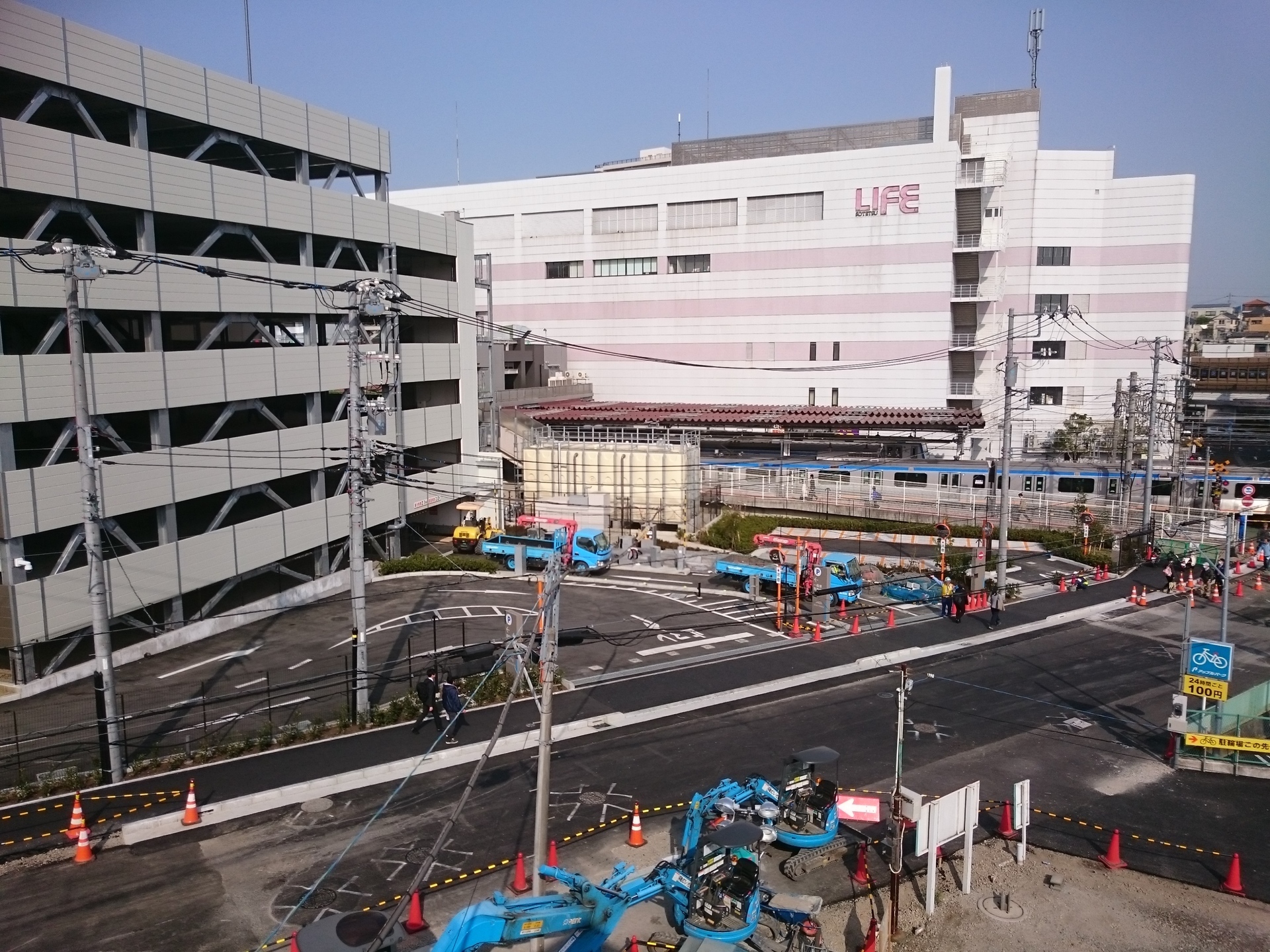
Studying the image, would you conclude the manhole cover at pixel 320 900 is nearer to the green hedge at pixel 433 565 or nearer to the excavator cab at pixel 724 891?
the excavator cab at pixel 724 891

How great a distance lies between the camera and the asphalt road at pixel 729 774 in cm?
1398

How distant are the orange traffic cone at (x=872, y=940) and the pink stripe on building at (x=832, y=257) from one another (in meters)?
50.0

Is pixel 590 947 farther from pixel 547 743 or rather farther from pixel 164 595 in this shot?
pixel 164 595

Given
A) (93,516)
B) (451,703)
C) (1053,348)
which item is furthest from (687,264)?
(93,516)

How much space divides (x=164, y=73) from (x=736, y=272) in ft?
127

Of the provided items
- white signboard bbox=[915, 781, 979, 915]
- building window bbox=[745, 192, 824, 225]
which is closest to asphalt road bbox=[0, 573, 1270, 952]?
white signboard bbox=[915, 781, 979, 915]

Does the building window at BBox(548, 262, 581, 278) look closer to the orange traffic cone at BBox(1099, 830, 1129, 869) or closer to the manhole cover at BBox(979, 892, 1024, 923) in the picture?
the orange traffic cone at BBox(1099, 830, 1129, 869)

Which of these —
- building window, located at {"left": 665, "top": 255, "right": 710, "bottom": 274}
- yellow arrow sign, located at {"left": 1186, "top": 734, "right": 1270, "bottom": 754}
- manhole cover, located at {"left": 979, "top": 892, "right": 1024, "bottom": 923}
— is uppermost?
building window, located at {"left": 665, "top": 255, "right": 710, "bottom": 274}

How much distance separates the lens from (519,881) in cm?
1415

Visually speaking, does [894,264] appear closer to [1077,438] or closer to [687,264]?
[687,264]

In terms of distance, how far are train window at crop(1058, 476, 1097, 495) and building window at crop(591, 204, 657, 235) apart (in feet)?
101

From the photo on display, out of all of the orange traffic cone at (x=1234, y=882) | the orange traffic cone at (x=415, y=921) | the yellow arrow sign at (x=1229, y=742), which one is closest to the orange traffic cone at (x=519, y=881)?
the orange traffic cone at (x=415, y=921)

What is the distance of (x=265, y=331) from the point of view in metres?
32.2

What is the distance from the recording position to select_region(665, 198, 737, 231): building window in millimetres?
60250
